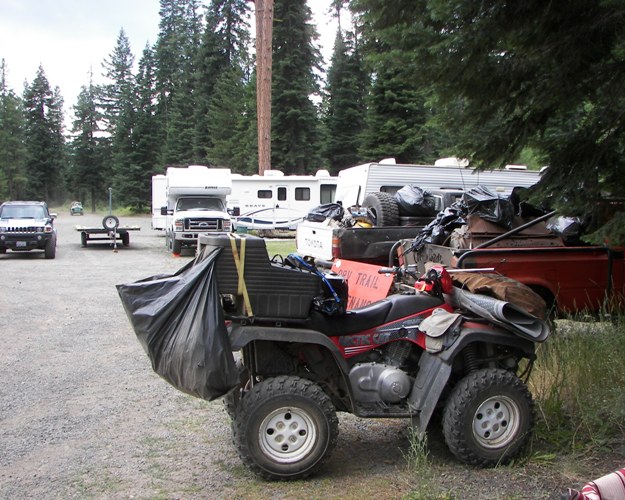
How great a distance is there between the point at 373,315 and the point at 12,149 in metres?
78.4

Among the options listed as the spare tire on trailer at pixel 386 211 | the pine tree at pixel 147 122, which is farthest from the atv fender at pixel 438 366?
the pine tree at pixel 147 122

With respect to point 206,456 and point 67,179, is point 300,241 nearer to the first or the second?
point 206,456

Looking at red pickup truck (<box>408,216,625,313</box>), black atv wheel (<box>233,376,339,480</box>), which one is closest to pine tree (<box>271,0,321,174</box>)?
red pickup truck (<box>408,216,625,313</box>)

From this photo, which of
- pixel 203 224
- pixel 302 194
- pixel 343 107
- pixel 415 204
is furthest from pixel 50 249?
pixel 343 107

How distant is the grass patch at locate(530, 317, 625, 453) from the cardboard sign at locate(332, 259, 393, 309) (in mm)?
1511

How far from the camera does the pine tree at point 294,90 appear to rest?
38.9 metres

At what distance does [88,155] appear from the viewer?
2896 inches

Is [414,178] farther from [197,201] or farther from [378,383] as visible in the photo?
[378,383]

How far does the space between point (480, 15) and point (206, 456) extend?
369cm

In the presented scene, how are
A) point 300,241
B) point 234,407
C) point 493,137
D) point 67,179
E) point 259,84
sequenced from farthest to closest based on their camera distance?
point 67,179 < point 259,84 < point 300,241 < point 493,137 < point 234,407

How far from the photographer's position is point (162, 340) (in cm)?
370

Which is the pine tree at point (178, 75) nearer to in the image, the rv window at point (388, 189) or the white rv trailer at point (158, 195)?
the white rv trailer at point (158, 195)

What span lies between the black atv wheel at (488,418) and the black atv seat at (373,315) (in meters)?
0.59

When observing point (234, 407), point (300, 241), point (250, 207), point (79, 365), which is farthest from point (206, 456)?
point (250, 207)
